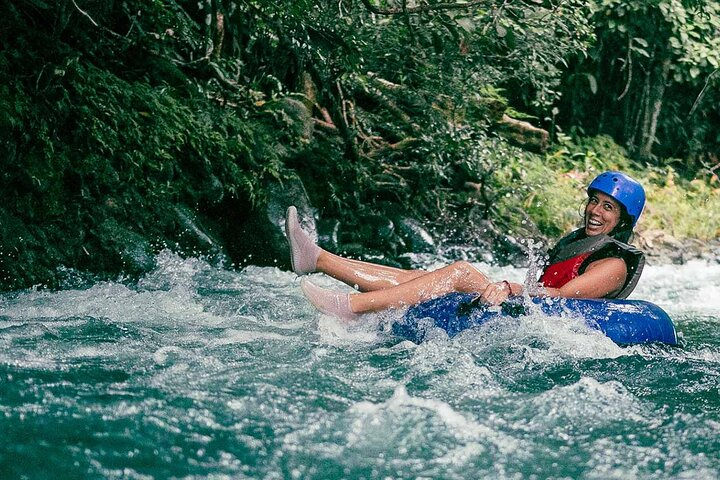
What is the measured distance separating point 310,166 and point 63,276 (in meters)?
3.59

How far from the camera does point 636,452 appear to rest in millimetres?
3346

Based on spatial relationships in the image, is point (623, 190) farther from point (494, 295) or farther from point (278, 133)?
point (278, 133)

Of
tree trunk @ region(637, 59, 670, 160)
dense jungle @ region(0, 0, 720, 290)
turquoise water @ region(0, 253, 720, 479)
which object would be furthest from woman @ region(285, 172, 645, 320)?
tree trunk @ region(637, 59, 670, 160)

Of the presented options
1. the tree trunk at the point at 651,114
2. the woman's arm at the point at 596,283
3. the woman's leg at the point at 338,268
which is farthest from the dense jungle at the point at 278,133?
the woman's arm at the point at 596,283

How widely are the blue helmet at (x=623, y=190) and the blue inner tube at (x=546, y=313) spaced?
813 millimetres

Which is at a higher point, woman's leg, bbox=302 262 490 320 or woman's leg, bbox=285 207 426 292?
woman's leg, bbox=285 207 426 292

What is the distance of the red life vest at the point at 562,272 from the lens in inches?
217

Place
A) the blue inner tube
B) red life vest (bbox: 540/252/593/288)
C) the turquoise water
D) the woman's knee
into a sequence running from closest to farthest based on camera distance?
the turquoise water
the blue inner tube
the woman's knee
red life vest (bbox: 540/252/593/288)

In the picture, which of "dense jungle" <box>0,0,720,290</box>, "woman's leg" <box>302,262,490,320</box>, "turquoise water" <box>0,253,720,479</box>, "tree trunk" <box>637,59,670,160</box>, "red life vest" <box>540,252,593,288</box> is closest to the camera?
"turquoise water" <box>0,253,720,479</box>

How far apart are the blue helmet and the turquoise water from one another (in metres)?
1.02

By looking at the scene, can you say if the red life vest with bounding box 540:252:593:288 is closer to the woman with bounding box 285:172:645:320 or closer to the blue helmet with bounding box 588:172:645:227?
the woman with bounding box 285:172:645:320

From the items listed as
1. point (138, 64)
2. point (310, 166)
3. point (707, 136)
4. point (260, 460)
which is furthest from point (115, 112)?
point (707, 136)

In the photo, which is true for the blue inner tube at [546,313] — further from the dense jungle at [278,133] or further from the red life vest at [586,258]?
the dense jungle at [278,133]

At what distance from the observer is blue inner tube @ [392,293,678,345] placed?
16.0ft
